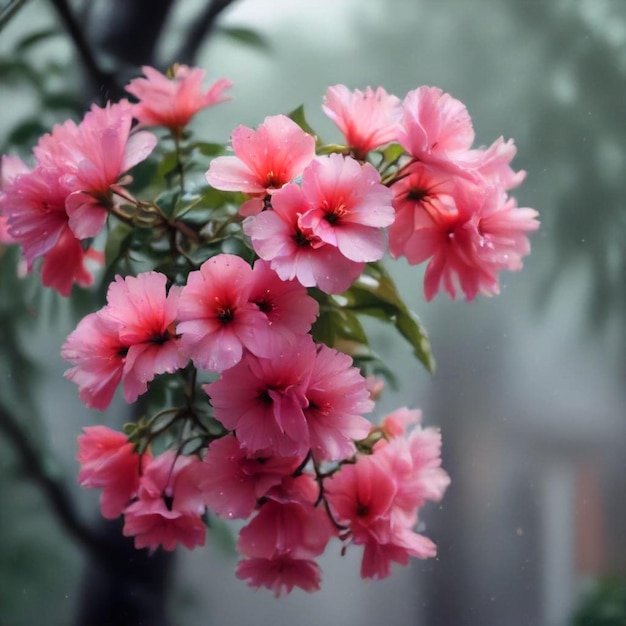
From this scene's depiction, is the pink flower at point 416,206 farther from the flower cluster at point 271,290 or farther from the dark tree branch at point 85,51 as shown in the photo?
the dark tree branch at point 85,51

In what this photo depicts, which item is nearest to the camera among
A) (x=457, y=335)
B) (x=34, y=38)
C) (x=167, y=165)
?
(x=167, y=165)

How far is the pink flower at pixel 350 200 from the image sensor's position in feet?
1.64

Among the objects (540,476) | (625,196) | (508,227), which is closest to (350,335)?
(508,227)

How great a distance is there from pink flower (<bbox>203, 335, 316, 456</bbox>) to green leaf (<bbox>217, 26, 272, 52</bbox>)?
1.77 feet

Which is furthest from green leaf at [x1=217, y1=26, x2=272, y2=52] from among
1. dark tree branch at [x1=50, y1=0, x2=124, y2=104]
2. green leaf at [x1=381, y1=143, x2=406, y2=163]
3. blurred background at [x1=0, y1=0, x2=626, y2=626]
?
green leaf at [x1=381, y1=143, x2=406, y2=163]

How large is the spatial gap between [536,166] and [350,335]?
35 centimetres

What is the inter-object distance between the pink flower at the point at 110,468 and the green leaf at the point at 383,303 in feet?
0.76

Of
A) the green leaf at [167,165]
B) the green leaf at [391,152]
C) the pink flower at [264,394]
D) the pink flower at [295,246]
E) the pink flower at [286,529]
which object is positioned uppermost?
the green leaf at [391,152]

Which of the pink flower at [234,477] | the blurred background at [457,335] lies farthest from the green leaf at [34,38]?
the pink flower at [234,477]

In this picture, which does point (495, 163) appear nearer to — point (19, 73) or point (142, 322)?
point (142, 322)

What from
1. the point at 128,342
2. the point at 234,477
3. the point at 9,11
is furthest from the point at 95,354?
the point at 9,11

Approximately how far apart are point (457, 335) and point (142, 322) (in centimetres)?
42

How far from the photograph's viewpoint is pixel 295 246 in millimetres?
497

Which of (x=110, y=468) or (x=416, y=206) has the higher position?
(x=416, y=206)
